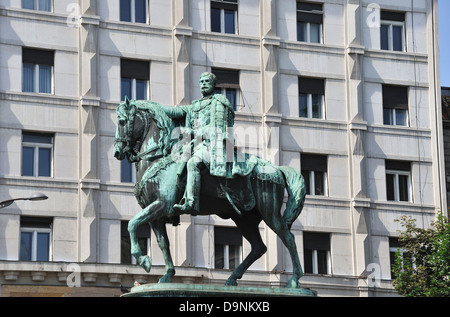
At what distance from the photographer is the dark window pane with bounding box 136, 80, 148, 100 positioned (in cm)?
4831

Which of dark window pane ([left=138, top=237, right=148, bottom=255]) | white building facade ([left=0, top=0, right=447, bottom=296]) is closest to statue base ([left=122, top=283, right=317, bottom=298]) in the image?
white building facade ([left=0, top=0, right=447, bottom=296])

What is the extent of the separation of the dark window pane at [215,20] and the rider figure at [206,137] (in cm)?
2468

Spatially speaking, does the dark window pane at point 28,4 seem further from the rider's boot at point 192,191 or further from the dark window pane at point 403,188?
the rider's boot at point 192,191

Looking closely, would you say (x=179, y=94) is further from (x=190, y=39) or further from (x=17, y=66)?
(x=17, y=66)

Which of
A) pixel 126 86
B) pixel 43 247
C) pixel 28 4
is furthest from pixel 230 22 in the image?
pixel 43 247

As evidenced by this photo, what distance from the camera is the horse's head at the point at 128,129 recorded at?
2446 centimetres

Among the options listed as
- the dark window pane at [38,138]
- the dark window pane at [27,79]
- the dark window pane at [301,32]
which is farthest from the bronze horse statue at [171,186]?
the dark window pane at [301,32]

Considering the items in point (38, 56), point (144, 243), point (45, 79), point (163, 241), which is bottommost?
point (163, 241)

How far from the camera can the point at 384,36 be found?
52.9 metres

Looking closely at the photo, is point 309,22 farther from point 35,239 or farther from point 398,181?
point 35,239

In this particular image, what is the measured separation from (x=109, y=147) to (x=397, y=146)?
11592 millimetres

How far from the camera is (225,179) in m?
24.1

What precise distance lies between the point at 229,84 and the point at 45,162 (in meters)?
7.48

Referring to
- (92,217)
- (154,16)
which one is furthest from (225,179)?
(154,16)
